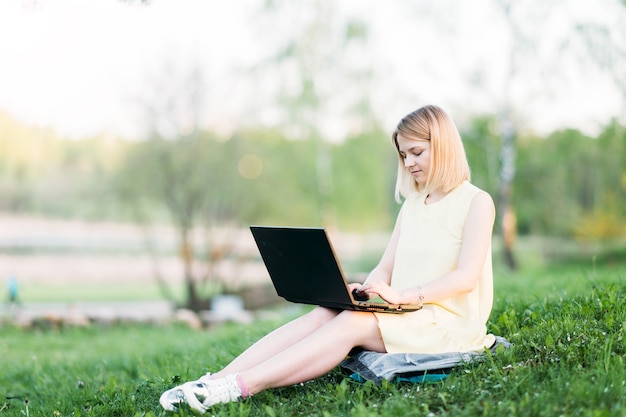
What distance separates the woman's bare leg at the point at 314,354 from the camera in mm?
2697

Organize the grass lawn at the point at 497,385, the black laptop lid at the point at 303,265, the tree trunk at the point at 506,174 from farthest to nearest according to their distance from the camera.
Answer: the tree trunk at the point at 506,174 → the black laptop lid at the point at 303,265 → the grass lawn at the point at 497,385

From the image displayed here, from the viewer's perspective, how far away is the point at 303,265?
2.79 m

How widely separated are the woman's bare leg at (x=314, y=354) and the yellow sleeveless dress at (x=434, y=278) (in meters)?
0.10

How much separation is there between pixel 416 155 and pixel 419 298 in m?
0.66

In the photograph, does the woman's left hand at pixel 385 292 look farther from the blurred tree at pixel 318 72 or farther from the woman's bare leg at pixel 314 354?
the blurred tree at pixel 318 72

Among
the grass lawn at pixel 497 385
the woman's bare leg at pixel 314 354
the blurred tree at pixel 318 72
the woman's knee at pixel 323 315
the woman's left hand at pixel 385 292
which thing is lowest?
the grass lawn at pixel 497 385

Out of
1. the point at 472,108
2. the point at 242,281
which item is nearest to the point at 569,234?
the point at 472,108

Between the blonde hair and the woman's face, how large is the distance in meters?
0.02

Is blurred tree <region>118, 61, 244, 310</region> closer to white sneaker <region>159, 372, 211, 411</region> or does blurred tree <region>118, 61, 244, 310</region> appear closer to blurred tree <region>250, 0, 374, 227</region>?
blurred tree <region>250, 0, 374, 227</region>

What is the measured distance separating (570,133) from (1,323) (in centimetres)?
1134

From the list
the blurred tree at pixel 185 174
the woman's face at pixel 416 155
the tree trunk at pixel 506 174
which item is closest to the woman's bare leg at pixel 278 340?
the woman's face at pixel 416 155

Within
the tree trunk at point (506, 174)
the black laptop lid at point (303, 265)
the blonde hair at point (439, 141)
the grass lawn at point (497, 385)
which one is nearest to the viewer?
the grass lawn at point (497, 385)

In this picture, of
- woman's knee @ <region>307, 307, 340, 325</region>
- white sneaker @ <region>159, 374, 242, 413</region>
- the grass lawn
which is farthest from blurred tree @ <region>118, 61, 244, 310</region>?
white sneaker @ <region>159, 374, 242, 413</region>

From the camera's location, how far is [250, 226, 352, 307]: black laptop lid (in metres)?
2.63
